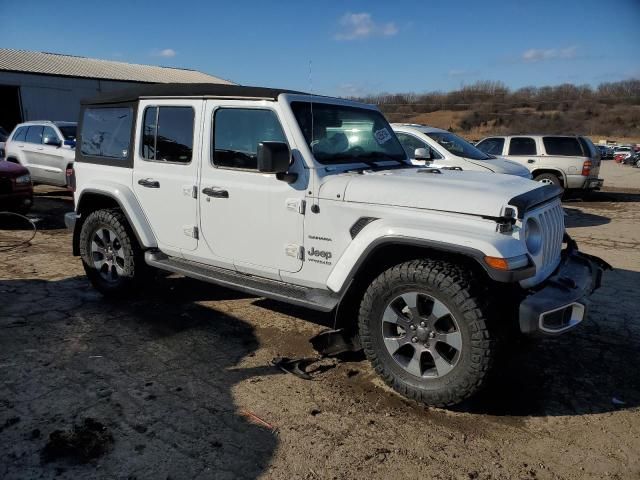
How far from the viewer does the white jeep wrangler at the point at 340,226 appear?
3027 mm

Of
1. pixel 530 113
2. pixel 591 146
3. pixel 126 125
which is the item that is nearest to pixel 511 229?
pixel 126 125

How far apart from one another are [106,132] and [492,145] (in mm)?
11167

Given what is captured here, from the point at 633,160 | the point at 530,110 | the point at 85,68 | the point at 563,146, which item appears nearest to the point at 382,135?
the point at 563,146

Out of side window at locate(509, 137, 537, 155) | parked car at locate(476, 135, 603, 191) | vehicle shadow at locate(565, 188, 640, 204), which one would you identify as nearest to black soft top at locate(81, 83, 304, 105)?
parked car at locate(476, 135, 603, 191)

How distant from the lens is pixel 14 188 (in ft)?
28.8

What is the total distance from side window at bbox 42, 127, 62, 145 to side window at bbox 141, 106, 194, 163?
793 centimetres

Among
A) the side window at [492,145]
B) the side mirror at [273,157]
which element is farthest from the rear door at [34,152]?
the side window at [492,145]

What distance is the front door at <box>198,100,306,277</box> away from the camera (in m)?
3.74

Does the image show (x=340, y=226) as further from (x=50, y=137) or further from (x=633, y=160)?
(x=633, y=160)

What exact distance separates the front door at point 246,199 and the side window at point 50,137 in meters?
8.73

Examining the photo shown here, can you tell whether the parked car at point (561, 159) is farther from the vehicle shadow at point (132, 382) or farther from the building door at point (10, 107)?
the building door at point (10, 107)

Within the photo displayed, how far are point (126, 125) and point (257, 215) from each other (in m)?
1.90

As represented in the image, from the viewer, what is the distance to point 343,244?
350 cm

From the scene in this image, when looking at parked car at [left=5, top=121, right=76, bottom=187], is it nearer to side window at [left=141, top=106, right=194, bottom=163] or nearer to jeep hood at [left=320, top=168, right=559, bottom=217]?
side window at [left=141, top=106, right=194, bottom=163]
